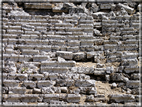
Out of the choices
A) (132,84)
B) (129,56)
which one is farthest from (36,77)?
(129,56)

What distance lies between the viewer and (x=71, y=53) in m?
6.20

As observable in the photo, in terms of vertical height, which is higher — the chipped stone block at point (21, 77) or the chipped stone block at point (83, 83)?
the chipped stone block at point (21, 77)

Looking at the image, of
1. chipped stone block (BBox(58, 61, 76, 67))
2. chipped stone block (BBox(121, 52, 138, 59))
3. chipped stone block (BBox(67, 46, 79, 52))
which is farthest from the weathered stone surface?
chipped stone block (BBox(67, 46, 79, 52))

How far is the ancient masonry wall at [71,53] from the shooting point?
17.2 ft

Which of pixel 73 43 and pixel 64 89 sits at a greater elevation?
pixel 73 43

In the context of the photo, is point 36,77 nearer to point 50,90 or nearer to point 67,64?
point 50,90

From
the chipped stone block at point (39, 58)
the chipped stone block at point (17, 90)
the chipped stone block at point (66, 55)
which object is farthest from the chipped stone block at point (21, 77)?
the chipped stone block at point (66, 55)

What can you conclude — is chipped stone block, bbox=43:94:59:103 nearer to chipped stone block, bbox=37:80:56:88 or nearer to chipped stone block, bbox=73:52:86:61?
chipped stone block, bbox=37:80:56:88

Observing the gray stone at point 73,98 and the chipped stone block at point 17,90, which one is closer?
the gray stone at point 73,98

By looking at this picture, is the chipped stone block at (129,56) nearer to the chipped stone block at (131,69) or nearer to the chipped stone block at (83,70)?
the chipped stone block at (131,69)

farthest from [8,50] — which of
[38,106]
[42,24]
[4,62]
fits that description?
[38,106]

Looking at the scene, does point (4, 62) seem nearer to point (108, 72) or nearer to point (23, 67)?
point (23, 67)

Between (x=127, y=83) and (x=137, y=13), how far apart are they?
3.73m

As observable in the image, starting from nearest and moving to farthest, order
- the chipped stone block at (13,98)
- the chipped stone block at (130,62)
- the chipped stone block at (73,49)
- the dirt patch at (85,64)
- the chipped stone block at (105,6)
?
the chipped stone block at (13,98) → the chipped stone block at (130,62) → the dirt patch at (85,64) → the chipped stone block at (73,49) → the chipped stone block at (105,6)
